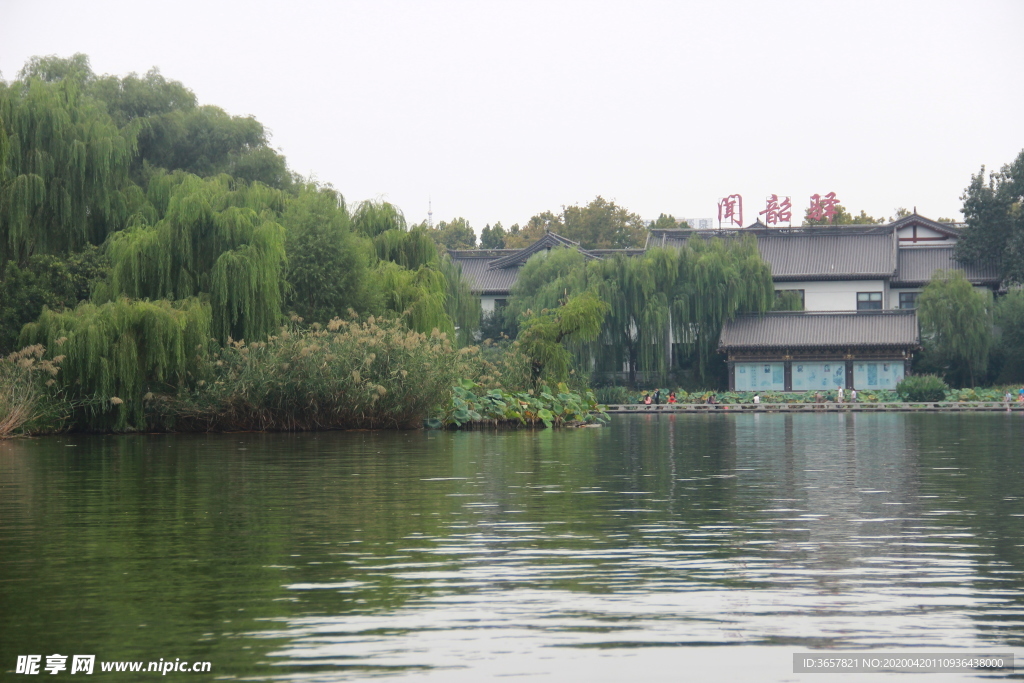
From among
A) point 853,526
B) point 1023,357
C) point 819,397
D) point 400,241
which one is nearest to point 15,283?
point 400,241

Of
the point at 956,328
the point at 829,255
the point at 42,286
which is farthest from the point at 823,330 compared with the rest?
the point at 42,286

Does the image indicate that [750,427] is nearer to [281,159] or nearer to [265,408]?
[265,408]

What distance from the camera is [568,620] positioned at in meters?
5.83

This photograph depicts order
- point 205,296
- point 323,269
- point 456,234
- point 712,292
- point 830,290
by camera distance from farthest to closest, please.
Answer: point 456,234
point 830,290
point 712,292
point 323,269
point 205,296

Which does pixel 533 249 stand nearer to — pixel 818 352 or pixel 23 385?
pixel 818 352

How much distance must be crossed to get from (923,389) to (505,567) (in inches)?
1629

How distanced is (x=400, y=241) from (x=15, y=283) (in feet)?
31.5

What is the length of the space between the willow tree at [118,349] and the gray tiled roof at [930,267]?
36837 mm

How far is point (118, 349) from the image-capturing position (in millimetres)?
23250

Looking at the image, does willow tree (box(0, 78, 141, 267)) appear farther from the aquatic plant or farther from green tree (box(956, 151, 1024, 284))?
green tree (box(956, 151, 1024, 284))

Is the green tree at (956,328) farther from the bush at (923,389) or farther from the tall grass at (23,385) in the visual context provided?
the tall grass at (23,385)

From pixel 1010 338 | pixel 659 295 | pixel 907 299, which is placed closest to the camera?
pixel 659 295

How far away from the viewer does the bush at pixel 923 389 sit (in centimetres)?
4588

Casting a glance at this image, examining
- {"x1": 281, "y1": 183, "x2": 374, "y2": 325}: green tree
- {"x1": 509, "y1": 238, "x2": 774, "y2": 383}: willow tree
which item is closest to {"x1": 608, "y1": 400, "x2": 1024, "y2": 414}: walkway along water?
{"x1": 509, "y1": 238, "x2": 774, "y2": 383}: willow tree
